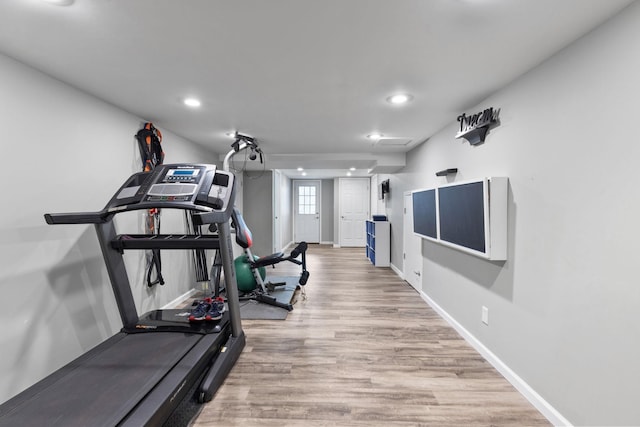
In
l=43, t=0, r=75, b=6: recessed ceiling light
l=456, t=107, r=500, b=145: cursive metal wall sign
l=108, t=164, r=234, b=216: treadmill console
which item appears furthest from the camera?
l=456, t=107, r=500, b=145: cursive metal wall sign

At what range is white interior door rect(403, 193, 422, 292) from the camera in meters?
3.84

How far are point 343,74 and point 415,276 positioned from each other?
3.20 m

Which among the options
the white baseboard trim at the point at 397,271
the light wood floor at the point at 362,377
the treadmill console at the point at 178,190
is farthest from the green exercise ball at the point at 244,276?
the white baseboard trim at the point at 397,271

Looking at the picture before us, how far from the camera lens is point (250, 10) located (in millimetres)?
1197

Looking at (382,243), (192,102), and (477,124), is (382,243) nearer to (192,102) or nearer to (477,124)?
(477,124)

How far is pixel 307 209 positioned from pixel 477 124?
22.9 feet

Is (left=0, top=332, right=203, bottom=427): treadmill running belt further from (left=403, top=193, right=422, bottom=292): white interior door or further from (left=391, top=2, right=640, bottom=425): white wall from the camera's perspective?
(left=403, top=193, right=422, bottom=292): white interior door

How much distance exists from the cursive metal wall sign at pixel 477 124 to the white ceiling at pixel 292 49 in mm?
141

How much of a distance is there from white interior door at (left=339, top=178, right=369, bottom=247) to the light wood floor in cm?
502

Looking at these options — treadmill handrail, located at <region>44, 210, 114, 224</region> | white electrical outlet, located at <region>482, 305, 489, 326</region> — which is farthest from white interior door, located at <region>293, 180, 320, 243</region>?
treadmill handrail, located at <region>44, 210, 114, 224</region>

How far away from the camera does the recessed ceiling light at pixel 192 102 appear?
225 centimetres

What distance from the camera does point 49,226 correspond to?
177 cm

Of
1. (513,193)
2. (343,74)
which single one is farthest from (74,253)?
(513,193)

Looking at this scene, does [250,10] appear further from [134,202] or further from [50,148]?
[50,148]
